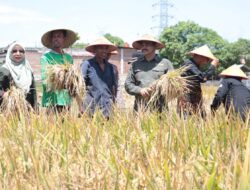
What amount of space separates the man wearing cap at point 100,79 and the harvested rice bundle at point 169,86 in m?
0.37

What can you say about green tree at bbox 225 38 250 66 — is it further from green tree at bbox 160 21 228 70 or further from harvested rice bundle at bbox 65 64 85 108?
harvested rice bundle at bbox 65 64 85 108

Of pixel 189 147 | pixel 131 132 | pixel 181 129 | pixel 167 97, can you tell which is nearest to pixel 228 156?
pixel 189 147

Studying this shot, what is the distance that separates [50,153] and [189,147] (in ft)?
1.96

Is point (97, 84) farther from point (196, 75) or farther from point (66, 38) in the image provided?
point (196, 75)

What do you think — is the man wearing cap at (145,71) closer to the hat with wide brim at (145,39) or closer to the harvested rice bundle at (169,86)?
the hat with wide brim at (145,39)

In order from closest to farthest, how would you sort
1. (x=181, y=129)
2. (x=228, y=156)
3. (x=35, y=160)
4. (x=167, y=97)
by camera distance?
1. (x=35, y=160)
2. (x=228, y=156)
3. (x=181, y=129)
4. (x=167, y=97)

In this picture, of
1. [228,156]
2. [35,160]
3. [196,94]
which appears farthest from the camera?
[196,94]

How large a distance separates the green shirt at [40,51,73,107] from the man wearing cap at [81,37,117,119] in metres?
0.16

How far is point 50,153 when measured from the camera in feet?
6.43

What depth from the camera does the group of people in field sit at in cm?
→ 354

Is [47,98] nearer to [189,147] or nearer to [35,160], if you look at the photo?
→ [189,147]

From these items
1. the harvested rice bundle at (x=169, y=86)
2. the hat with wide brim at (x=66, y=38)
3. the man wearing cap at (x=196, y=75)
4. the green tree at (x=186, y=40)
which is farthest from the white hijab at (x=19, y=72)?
the green tree at (x=186, y=40)

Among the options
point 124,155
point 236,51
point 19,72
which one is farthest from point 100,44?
point 236,51

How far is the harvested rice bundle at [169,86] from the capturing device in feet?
11.4
